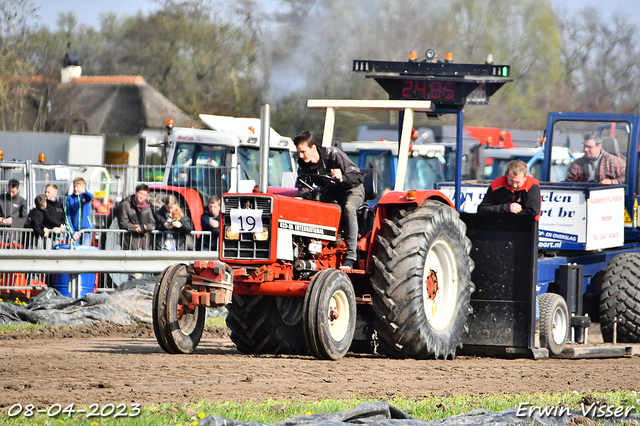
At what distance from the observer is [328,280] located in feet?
24.2

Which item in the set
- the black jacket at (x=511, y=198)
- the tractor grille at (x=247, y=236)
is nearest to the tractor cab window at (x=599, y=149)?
the black jacket at (x=511, y=198)

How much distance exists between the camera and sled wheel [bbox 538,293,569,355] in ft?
29.0

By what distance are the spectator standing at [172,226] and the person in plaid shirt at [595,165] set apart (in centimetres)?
560

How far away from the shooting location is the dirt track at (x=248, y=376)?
5.49 metres

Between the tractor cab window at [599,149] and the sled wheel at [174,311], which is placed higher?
the tractor cab window at [599,149]

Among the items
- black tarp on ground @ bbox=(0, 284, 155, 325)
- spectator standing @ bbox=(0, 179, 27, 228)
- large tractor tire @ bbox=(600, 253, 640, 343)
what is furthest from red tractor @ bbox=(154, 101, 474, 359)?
spectator standing @ bbox=(0, 179, 27, 228)

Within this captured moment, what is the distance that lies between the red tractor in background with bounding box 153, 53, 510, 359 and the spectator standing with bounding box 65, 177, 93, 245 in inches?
216

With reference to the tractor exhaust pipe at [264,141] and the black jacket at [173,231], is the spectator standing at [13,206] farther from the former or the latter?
the tractor exhaust pipe at [264,141]

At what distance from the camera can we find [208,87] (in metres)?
29.8

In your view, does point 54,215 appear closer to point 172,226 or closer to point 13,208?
point 13,208

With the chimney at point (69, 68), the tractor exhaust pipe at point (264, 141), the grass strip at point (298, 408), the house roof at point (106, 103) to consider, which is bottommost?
the grass strip at point (298, 408)

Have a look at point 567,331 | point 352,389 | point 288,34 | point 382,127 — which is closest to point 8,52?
point 288,34

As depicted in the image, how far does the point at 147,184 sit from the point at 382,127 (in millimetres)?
9351

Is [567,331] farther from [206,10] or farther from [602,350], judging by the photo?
[206,10]
